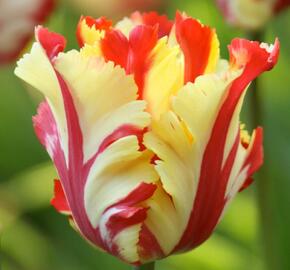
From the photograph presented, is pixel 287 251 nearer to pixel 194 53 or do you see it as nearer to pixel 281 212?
pixel 281 212

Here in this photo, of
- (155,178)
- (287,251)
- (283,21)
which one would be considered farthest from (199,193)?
(283,21)

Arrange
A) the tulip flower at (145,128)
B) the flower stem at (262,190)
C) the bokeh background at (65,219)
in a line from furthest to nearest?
1. the bokeh background at (65,219)
2. the flower stem at (262,190)
3. the tulip flower at (145,128)

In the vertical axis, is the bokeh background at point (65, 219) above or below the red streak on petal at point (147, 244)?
below

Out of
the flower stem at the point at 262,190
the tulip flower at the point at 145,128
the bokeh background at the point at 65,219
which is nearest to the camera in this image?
the tulip flower at the point at 145,128

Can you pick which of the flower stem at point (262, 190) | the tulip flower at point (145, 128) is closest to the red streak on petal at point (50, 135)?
the tulip flower at point (145, 128)

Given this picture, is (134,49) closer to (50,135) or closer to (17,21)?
(50,135)

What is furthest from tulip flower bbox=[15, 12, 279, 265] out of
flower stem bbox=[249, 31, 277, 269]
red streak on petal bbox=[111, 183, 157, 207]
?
flower stem bbox=[249, 31, 277, 269]

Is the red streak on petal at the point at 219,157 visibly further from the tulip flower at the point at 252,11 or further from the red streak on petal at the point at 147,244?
the tulip flower at the point at 252,11
